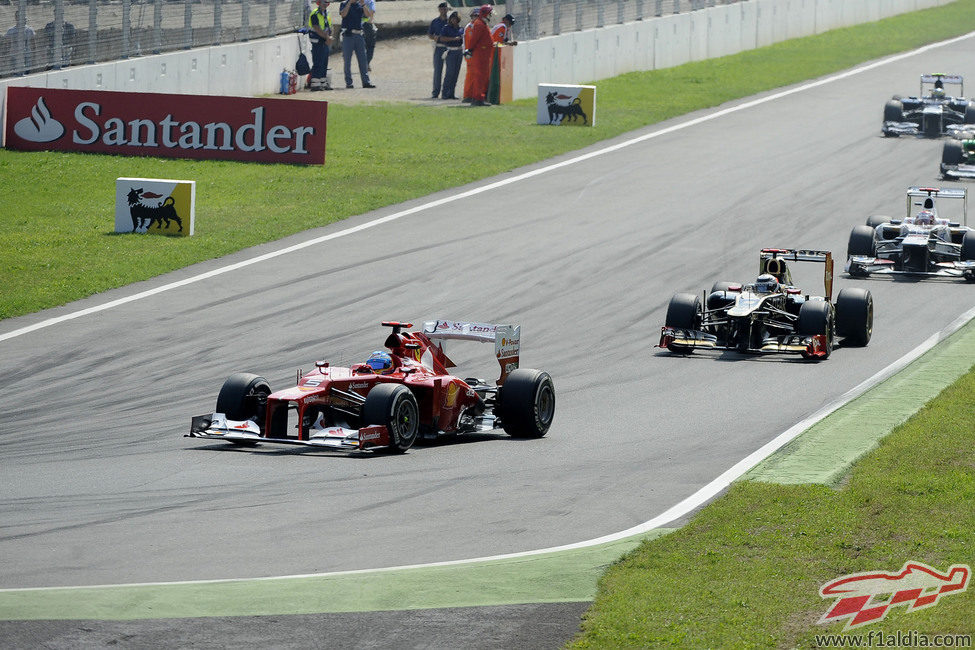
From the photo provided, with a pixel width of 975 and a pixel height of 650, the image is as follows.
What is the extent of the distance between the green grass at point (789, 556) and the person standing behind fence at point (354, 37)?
102 feet

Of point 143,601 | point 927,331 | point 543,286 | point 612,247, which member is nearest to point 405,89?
point 612,247

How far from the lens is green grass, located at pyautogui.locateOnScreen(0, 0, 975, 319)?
23938 mm

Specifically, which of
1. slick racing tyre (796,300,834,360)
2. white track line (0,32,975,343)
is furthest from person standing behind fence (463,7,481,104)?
slick racing tyre (796,300,834,360)

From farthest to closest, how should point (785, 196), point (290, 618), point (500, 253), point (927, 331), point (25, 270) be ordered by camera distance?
1. point (785, 196)
2. point (500, 253)
3. point (25, 270)
4. point (927, 331)
5. point (290, 618)

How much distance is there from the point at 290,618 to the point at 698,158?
2863 centimetres

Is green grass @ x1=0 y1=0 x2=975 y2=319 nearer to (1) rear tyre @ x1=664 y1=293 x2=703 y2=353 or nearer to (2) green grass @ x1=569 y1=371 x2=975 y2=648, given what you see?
(1) rear tyre @ x1=664 y1=293 x2=703 y2=353

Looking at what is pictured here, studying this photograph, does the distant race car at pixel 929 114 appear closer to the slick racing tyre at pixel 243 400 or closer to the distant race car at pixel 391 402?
the distant race car at pixel 391 402

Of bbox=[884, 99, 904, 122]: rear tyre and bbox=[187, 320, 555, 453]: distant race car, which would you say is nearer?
bbox=[187, 320, 555, 453]: distant race car

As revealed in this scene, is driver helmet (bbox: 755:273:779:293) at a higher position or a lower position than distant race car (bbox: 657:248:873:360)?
higher

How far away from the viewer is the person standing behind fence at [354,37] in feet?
137

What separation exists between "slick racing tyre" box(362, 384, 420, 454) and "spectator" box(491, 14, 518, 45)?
2831cm

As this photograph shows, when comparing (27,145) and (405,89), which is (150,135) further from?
(405,89)

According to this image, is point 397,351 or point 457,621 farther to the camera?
point 397,351

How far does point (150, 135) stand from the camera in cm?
3206
